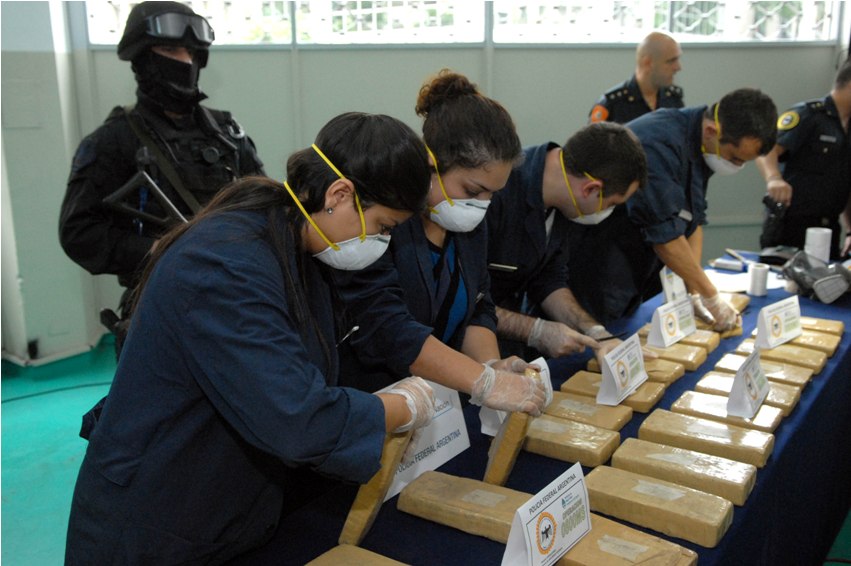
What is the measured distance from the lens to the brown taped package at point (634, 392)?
1773 mm

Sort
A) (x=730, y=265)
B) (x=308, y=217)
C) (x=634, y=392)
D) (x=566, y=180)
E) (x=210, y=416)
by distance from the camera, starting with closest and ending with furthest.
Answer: (x=210, y=416) → (x=308, y=217) → (x=634, y=392) → (x=566, y=180) → (x=730, y=265)

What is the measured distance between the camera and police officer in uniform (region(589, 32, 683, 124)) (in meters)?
4.22

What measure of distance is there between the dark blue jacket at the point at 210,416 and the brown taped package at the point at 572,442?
0.53 m

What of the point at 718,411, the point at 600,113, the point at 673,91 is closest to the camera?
the point at 718,411

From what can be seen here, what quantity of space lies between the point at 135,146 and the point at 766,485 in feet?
6.51

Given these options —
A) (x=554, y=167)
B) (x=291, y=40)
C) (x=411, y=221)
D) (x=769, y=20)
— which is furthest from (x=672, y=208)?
(x=769, y=20)

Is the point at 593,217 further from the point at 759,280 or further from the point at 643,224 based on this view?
the point at 759,280

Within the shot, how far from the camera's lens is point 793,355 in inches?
83.7

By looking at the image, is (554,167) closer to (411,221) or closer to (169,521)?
(411,221)

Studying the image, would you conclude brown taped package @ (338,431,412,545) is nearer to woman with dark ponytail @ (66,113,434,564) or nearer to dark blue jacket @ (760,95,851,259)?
woman with dark ponytail @ (66,113,434,564)

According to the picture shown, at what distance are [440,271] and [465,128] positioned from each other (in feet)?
1.22

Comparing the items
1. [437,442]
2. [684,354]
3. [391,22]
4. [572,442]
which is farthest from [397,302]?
[391,22]

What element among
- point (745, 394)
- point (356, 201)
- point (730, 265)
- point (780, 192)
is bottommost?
point (730, 265)

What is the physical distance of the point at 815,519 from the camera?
1979 millimetres
